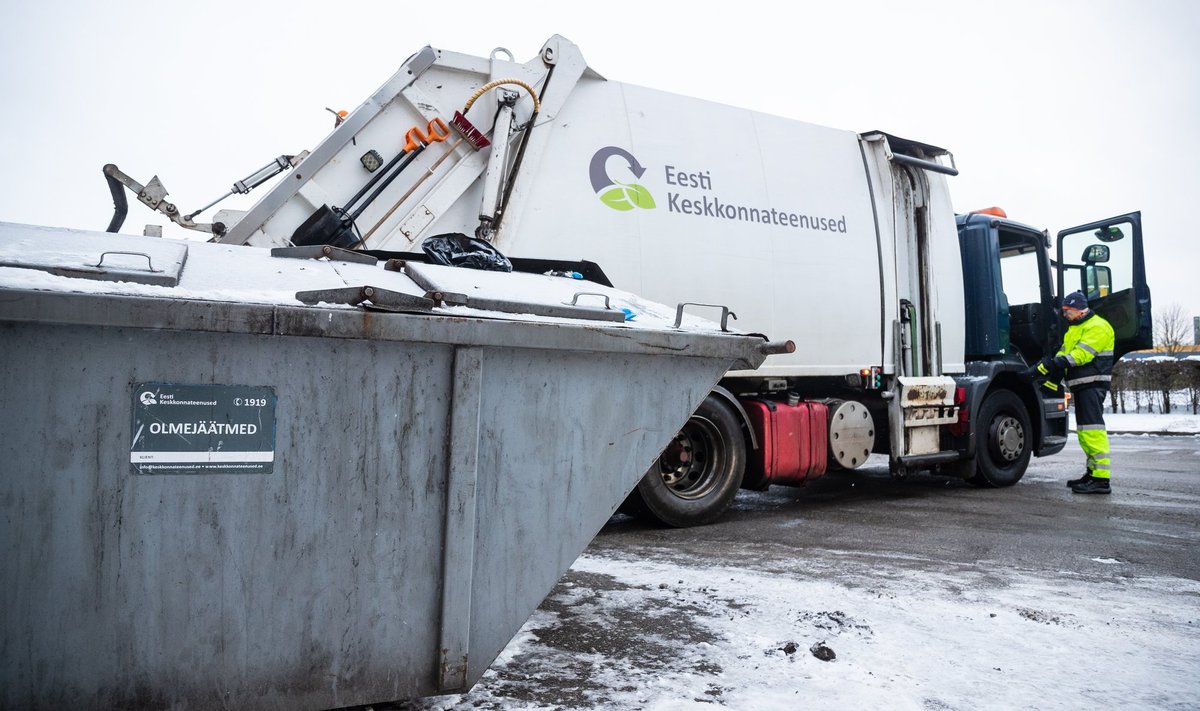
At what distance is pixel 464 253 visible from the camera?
287cm

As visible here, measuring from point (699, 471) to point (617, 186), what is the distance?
188 cm

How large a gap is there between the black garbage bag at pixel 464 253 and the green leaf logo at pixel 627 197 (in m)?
1.84

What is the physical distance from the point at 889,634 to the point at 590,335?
1629 millimetres

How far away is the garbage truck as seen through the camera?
433cm

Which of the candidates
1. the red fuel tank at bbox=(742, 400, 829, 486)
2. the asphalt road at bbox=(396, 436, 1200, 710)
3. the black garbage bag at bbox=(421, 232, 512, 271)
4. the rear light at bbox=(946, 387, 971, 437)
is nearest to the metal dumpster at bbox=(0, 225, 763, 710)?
the asphalt road at bbox=(396, 436, 1200, 710)

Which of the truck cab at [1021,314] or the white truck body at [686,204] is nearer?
the white truck body at [686,204]

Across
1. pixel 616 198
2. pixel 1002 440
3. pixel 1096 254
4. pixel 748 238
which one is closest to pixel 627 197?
pixel 616 198

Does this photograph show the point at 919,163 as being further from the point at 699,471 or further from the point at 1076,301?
the point at 699,471

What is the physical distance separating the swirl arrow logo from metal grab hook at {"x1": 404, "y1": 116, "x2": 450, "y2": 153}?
2.88 ft

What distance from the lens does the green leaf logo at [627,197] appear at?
4.68 metres

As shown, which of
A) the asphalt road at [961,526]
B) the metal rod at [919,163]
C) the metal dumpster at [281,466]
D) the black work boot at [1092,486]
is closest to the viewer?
the metal dumpster at [281,466]

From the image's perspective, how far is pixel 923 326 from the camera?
6348 millimetres

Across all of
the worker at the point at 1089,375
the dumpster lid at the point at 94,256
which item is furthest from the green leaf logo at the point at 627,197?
the worker at the point at 1089,375

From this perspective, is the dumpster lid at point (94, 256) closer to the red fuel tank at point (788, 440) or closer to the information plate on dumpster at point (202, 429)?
the information plate on dumpster at point (202, 429)
